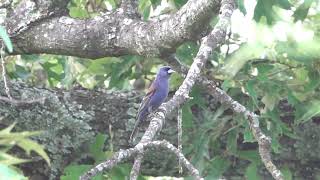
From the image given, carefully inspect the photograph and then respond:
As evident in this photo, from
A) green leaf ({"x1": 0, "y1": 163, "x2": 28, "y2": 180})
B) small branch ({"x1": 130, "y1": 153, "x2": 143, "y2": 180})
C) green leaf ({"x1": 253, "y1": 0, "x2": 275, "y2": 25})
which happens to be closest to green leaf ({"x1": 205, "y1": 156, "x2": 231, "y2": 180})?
green leaf ({"x1": 253, "y1": 0, "x2": 275, "y2": 25})

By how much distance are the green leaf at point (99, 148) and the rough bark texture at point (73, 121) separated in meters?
0.10

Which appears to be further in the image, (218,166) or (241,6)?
(218,166)

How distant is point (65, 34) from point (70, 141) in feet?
1.96

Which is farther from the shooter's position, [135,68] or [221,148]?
[135,68]

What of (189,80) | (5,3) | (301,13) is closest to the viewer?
(189,80)

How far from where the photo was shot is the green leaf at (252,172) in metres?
3.49

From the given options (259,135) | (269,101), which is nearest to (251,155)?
(269,101)

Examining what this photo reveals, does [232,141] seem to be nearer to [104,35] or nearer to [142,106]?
[142,106]

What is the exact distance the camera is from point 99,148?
3.50 meters

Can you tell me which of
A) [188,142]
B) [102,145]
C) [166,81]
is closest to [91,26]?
[102,145]

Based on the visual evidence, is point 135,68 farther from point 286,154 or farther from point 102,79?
point 286,154

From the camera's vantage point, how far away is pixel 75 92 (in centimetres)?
385

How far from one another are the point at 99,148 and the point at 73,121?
0.24 metres

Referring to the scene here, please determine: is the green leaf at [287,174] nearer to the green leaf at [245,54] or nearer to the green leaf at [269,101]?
the green leaf at [269,101]
